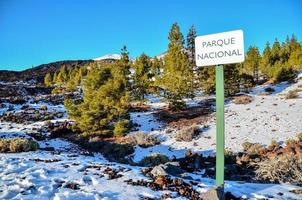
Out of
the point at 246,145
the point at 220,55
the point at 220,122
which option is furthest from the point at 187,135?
the point at 220,55

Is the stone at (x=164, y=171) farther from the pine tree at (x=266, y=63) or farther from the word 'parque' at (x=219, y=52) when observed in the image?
the pine tree at (x=266, y=63)

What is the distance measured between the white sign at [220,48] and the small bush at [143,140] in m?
17.5

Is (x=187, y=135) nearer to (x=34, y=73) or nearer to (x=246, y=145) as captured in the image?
(x=246, y=145)

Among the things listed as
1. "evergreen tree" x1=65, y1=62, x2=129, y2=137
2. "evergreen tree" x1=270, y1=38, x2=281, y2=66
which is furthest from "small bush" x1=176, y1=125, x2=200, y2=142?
"evergreen tree" x1=270, y1=38, x2=281, y2=66

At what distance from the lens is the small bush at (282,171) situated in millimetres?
10883

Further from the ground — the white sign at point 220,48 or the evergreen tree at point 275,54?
the evergreen tree at point 275,54

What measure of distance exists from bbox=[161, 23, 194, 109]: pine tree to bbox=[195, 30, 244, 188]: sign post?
29920 millimetres

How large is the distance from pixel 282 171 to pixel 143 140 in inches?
539

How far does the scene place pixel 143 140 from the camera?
24.0 metres

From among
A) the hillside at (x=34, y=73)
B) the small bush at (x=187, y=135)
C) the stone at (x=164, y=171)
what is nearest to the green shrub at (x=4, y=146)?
the stone at (x=164, y=171)

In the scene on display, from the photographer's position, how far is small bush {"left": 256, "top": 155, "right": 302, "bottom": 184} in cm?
1088

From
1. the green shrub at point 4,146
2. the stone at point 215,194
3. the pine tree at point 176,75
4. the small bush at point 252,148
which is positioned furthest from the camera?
the pine tree at point 176,75

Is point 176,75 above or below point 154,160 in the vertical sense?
above

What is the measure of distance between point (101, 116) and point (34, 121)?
33.8 ft
